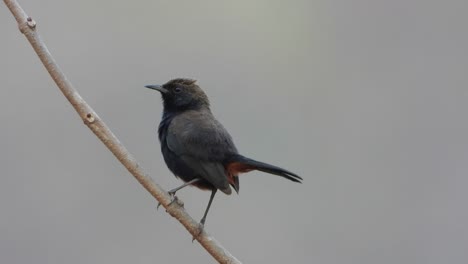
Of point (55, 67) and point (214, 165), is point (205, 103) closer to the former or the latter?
point (214, 165)

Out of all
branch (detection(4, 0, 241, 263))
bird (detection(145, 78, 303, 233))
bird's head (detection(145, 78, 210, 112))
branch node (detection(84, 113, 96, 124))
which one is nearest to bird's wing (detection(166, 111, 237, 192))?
bird (detection(145, 78, 303, 233))

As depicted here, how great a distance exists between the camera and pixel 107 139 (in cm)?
363

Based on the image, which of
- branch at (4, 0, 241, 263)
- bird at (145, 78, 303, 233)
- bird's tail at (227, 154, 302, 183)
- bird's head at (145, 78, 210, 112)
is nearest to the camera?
branch at (4, 0, 241, 263)

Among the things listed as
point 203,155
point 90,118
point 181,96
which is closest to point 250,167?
point 203,155

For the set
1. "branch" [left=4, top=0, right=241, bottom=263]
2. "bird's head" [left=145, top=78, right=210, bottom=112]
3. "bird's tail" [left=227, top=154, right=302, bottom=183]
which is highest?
"bird's head" [left=145, top=78, right=210, bottom=112]

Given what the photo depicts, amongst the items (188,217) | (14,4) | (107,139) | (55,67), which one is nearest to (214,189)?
(188,217)

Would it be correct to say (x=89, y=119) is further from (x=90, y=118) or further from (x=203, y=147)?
(x=203, y=147)

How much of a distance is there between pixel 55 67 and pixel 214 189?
4.89 ft

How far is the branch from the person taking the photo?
3588 millimetres

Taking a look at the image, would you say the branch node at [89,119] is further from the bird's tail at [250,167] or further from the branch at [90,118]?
the bird's tail at [250,167]

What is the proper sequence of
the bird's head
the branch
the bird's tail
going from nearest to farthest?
1. the branch
2. the bird's tail
3. the bird's head

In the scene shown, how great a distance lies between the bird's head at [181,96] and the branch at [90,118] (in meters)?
1.57

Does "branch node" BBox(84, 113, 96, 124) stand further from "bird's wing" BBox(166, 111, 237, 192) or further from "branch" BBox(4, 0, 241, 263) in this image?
"bird's wing" BBox(166, 111, 237, 192)

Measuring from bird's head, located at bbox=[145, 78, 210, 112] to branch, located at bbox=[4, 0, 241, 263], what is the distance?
157 centimetres
